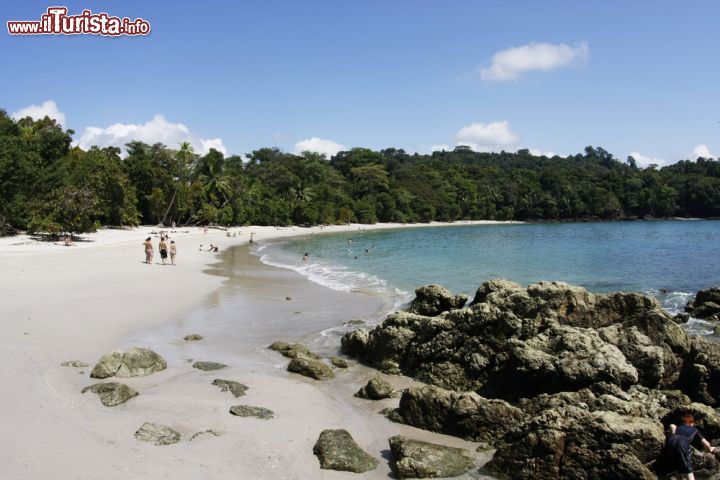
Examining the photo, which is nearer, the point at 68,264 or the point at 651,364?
the point at 651,364

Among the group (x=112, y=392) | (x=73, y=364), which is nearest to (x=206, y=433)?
(x=112, y=392)

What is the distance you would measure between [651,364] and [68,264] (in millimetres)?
27894

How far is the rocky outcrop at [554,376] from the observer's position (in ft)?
25.6

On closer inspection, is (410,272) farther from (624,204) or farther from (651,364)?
(624,204)

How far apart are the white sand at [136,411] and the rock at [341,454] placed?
13 cm

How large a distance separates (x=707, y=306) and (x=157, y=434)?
2040cm

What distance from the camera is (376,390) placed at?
1115 centimetres

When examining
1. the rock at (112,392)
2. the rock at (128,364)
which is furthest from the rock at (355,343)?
the rock at (112,392)

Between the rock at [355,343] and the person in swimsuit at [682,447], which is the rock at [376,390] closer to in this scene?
the rock at [355,343]

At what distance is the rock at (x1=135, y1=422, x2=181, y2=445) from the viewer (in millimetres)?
8172

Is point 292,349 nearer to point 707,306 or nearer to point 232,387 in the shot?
point 232,387

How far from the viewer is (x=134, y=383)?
10.9 meters

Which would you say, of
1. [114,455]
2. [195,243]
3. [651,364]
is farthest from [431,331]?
[195,243]

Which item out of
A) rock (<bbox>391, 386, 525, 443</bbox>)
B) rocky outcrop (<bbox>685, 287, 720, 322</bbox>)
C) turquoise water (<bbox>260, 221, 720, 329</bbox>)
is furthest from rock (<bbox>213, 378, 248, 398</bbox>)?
rocky outcrop (<bbox>685, 287, 720, 322</bbox>)
